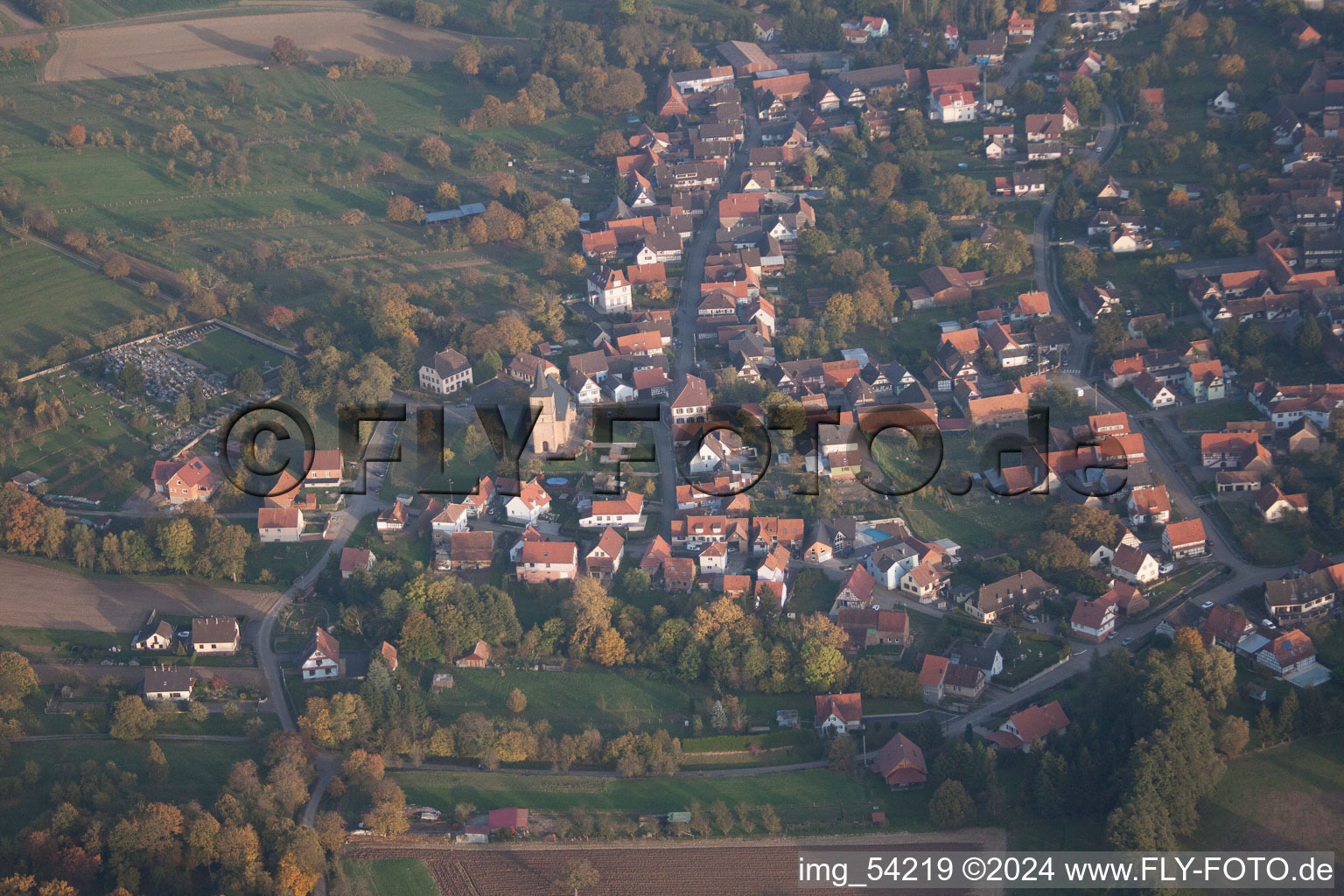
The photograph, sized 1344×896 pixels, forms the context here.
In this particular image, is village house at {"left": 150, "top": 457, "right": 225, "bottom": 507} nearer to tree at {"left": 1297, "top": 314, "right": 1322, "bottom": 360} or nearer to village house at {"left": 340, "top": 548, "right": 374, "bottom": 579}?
village house at {"left": 340, "top": 548, "right": 374, "bottom": 579}

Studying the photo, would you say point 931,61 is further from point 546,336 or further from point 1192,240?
point 546,336

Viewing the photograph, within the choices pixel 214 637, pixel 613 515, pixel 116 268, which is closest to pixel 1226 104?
pixel 613 515

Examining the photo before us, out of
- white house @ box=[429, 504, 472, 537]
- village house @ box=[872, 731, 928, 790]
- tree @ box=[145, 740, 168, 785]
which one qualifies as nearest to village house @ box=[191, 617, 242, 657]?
tree @ box=[145, 740, 168, 785]

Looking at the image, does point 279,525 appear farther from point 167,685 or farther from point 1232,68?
point 1232,68

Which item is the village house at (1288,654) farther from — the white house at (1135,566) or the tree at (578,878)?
the tree at (578,878)

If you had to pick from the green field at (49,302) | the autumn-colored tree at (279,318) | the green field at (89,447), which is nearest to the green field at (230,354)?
the autumn-colored tree at (279,318)
